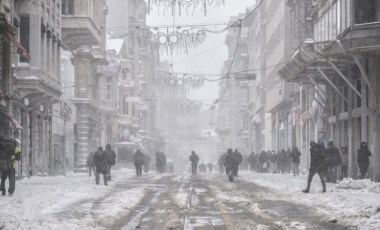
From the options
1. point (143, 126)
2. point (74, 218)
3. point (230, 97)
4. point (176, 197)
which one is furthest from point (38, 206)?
point (230, 97)

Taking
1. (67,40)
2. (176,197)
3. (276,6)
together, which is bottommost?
(176,197)

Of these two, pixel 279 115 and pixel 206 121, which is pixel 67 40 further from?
pixel 206 121

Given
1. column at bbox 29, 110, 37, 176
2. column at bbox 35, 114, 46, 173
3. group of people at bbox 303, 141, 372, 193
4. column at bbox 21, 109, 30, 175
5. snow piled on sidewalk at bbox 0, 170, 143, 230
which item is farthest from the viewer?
column at bbox 35, 114, 46, 173

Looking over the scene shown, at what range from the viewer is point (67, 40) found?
49469 mm

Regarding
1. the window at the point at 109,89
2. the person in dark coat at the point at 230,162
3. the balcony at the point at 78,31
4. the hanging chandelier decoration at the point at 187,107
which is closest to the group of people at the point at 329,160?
the person in dark coat at the point at 230,162

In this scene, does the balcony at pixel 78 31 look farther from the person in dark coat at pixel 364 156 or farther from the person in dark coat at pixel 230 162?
the person in dark coat at pixel 364 156

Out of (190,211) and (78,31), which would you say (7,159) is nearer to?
(190,211)

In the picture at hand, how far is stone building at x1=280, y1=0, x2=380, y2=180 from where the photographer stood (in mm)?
27516

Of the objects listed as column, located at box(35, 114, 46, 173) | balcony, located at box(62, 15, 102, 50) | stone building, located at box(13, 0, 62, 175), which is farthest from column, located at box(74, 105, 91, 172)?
column, located at box(35, 114, 46, 173)

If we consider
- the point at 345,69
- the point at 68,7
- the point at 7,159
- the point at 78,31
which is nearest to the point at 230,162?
the point at 345,69

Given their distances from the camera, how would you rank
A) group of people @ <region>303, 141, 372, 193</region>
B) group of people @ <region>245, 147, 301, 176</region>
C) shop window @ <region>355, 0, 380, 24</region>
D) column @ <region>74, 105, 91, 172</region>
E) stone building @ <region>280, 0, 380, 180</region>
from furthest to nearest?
1. column @ <region>74, 105, 91, 172</region>
2. group of people @ <region>245, 147, 301, 176</region>
3. shop window @ <region>355, 0, 380, 24</region>
4. stone building @ <region>280, 0, 380, 180</region>
5. group of people @ <region>303, 141, 372, 193</region>

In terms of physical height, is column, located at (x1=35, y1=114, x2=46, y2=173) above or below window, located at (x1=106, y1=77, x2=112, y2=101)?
below

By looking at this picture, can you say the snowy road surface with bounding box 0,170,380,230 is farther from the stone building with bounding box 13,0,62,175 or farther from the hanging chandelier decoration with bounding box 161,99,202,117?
the hanging chandelier decoration with bounding box 161,99,202,117

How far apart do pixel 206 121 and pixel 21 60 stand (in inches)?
6482
